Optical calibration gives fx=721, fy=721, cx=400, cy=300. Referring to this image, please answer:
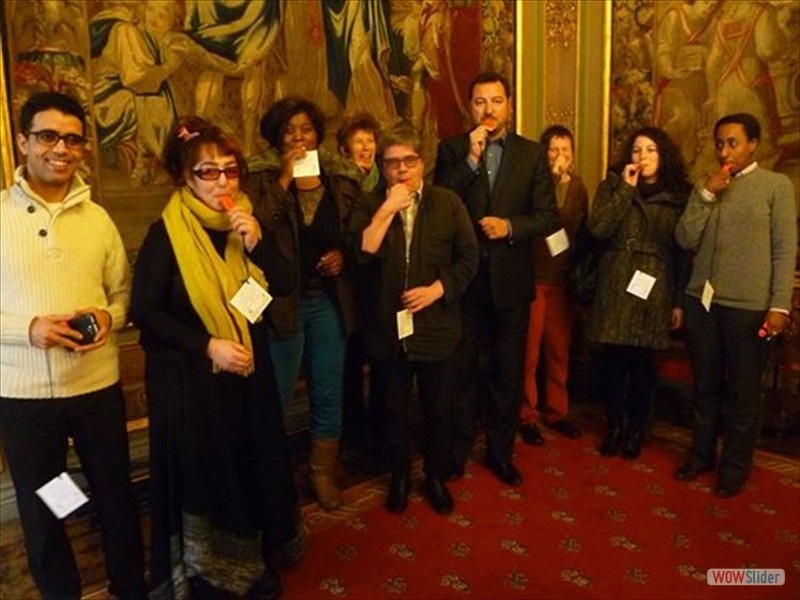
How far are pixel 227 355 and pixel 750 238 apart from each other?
2443mm

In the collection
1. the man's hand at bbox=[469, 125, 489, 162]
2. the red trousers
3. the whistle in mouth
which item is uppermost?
the whistle in mouth

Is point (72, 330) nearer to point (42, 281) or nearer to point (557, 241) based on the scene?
point (42, 281)

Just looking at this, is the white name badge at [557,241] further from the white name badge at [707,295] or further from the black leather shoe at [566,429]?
the black leather shoe at [566,429]

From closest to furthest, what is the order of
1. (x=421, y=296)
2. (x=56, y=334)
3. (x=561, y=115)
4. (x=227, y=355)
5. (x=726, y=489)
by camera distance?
(x=56, y=334)
(x=227, y=355)
(x=421, y=296)
(x=726, y=489)
(x=561, y=115)

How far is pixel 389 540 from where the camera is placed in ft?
10.4

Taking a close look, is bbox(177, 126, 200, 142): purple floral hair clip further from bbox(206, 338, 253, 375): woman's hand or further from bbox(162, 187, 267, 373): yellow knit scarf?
bbox(206, 338, 253, 375): woman's hand

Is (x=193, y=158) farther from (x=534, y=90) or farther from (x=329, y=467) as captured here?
(x=534, y=90)

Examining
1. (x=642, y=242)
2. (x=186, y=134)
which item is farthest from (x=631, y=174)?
(x=186, y=134)

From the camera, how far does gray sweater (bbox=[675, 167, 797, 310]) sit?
3.31 m

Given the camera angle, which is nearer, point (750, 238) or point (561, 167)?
point (750, 238)

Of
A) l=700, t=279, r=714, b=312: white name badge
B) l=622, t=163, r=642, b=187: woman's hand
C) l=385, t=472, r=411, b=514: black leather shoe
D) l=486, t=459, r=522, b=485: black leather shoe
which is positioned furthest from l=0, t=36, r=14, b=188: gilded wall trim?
l=700, t=279, r=714, b=312: white name badge

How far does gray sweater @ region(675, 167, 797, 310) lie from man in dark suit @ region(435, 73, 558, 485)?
2.42 feet

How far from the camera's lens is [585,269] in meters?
4.02

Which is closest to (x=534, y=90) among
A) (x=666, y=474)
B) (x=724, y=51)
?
(x=724, y=51)
